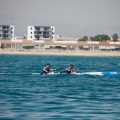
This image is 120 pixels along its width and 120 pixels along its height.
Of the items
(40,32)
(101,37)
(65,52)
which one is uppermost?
(40,32)

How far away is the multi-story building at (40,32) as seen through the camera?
568 feet

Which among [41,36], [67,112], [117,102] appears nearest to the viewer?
[67,112]

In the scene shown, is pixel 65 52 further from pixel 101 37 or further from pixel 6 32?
pixel 6 32

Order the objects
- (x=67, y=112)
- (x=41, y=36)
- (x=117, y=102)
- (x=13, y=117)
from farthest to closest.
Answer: (x=41, y=36) → (x=117, y=102) → (x=67, y=112) → (x=13, y=117)

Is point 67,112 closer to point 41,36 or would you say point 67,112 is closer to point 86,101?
point 86,101

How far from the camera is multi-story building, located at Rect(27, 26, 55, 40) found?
17300 centimetres

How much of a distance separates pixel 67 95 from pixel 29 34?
156m

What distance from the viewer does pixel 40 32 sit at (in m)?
173

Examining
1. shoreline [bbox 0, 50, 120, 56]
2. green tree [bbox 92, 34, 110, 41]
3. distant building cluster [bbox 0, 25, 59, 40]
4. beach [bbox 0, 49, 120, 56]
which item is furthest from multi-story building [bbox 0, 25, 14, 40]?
green tree [bbox 92, 34, 110, 41]

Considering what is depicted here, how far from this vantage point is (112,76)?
39.5 meters

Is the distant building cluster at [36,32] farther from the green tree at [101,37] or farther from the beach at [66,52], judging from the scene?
the beach at [66,52]

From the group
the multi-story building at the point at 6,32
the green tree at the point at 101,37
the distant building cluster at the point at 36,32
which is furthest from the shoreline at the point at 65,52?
the green tree at the point at 101,37

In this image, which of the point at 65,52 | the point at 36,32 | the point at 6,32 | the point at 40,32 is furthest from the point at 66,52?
the point at 6,32

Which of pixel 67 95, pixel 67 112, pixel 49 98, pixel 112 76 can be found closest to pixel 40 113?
pixel 67 112
